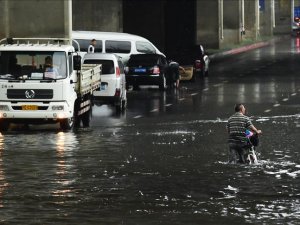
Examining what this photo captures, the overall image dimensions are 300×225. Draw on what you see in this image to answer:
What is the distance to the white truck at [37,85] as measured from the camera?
30016 mm

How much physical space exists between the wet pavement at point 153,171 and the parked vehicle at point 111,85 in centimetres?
48

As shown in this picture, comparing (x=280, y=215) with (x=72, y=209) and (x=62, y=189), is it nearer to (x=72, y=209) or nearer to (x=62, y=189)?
(x=72, y=209)

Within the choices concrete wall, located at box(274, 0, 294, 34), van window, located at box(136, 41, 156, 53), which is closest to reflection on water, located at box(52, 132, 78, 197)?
van window, located at box(136, 41, 156, 53)

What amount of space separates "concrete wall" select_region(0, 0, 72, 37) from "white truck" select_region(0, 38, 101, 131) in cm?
1587

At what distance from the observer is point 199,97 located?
43.7 meters

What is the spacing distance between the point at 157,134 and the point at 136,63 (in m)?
18.4

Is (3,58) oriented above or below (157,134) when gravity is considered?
above

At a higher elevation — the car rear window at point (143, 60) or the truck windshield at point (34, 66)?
the truck windshield at point (34, 66)

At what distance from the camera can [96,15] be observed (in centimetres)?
7556

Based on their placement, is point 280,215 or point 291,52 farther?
point 291,52

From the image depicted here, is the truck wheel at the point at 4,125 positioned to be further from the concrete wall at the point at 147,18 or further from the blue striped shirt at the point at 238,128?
the concrete wall at the point at 147,18

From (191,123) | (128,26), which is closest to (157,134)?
(191,123)

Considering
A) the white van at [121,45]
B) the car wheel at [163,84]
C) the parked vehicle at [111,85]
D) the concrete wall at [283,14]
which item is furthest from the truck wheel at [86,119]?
the concrete wall at [283,14]

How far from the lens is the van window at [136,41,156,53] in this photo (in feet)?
172
